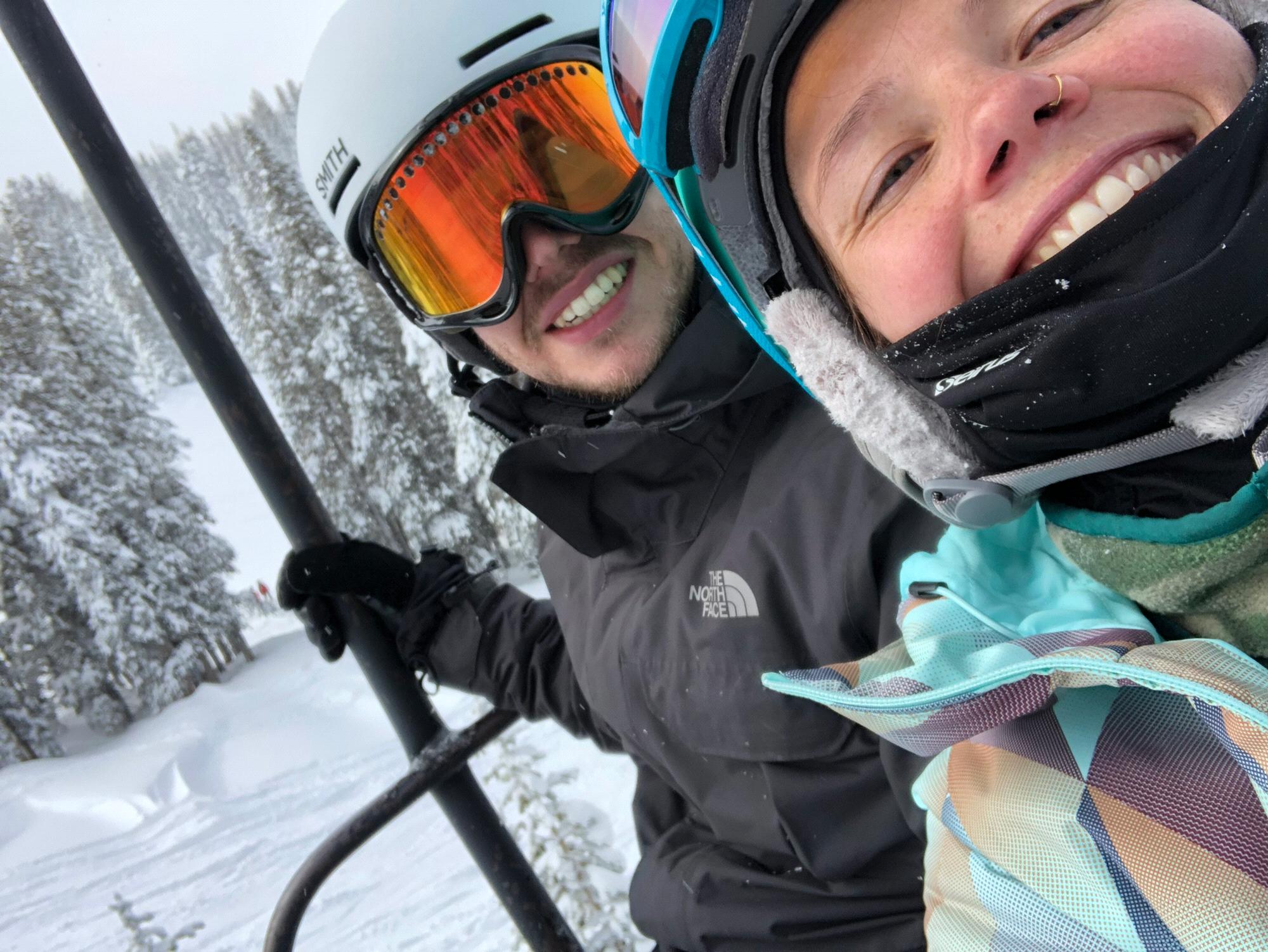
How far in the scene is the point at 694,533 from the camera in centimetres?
194

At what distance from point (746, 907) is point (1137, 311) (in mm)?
1713

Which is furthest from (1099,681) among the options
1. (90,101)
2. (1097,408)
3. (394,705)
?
(90,101)

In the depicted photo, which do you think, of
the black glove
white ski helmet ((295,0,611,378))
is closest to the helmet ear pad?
white ski helmet ((295,0,611,378))

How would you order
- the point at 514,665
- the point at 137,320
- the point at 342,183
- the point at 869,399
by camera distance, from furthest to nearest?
the point at 137,320, the point at 514,665, the point at 342,183, the point at 869,399

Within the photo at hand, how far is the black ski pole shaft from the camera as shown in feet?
5.95

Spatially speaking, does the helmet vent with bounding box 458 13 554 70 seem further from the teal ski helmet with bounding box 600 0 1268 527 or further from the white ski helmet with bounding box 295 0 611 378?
the teal ski helmet with bounding box 600 0 1268 527

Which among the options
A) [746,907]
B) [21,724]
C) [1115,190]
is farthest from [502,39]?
[21,724]

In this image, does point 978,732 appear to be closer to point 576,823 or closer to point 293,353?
point 576,823

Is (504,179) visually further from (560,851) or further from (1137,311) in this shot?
(560,851)

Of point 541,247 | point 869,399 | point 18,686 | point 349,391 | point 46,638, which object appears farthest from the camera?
point 349,391

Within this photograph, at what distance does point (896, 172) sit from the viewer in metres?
1.03

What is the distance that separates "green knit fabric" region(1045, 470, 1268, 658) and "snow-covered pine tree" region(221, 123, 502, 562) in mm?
20268

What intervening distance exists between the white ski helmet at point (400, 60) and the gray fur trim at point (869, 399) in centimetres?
176

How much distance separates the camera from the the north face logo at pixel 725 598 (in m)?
1.71
